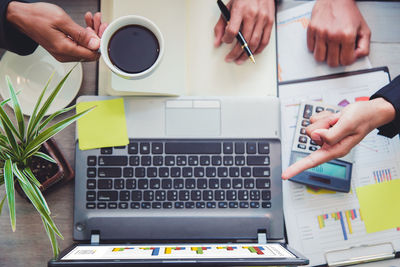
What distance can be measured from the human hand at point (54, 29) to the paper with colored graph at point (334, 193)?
49 cm

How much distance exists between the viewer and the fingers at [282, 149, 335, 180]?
69 cm

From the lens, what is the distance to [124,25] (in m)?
0.66

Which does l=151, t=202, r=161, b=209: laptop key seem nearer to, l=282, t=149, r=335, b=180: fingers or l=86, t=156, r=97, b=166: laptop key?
l=86, t=156, r=97, b=166: laptop key

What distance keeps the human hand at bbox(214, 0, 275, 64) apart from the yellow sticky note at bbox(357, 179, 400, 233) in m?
0.46

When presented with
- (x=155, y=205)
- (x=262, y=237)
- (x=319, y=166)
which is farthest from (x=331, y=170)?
(x=155, y=205)

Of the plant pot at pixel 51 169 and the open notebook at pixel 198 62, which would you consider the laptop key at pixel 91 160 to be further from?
the open notebook at pixel 198 62

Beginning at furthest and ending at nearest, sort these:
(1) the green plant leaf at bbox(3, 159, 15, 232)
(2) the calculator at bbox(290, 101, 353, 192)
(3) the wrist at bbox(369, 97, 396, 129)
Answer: (2) the calculator at bbox(290, 101, 353, 192), (3) the wrist at bbox(369, 97, 396, 129), (1) the green plant leaf at bbox(3, 159, 15, 232)

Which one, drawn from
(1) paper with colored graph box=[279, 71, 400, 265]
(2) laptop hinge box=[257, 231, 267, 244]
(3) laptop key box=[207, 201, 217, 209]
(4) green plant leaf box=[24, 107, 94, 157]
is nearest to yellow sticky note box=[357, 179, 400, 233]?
(1) paper with colored graph box=[279, 71, 400, 265]

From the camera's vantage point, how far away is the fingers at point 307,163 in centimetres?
69

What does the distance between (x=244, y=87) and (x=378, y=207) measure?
0.46 metres

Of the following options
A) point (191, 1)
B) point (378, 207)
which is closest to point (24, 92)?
point (191, 1)

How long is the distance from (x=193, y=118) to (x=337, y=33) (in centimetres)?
42

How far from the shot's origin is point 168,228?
0.78 metres

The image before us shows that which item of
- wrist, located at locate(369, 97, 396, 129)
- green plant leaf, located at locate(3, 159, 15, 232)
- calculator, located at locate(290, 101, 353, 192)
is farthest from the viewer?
calculator, located at locate(290, 101, 353, 192)
